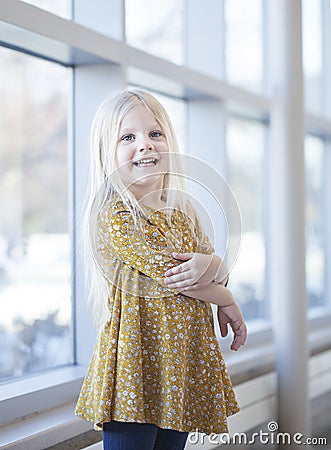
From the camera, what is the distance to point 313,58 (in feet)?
11.8

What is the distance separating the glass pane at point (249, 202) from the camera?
2896 millimetres

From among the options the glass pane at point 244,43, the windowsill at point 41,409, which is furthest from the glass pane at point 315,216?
the windowsill at point 41,409

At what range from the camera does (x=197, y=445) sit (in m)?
2.03

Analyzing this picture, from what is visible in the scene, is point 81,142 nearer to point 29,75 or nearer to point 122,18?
point 29,75

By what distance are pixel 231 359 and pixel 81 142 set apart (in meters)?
1.02

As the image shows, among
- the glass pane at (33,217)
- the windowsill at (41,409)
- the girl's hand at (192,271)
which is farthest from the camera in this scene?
the glass pane at (33,217)

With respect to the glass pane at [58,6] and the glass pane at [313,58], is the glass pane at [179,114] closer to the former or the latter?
the glass pane at [58,6]

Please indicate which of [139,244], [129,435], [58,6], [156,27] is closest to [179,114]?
[156,27]

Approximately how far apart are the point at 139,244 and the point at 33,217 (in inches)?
30.8

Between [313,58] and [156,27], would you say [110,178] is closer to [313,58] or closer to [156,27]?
[156,27]

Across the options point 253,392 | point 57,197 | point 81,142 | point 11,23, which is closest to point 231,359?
point 253,392

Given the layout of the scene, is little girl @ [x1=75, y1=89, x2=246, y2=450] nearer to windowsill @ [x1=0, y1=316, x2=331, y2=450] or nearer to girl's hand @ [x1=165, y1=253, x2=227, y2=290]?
girl's hand @ [x1=165, y1=253, x2=227, y2=290]

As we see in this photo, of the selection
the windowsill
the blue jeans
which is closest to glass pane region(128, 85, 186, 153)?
the windowsill

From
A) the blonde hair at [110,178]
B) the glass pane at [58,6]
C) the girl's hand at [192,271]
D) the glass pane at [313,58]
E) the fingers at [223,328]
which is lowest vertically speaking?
the fingers at [223,328]
